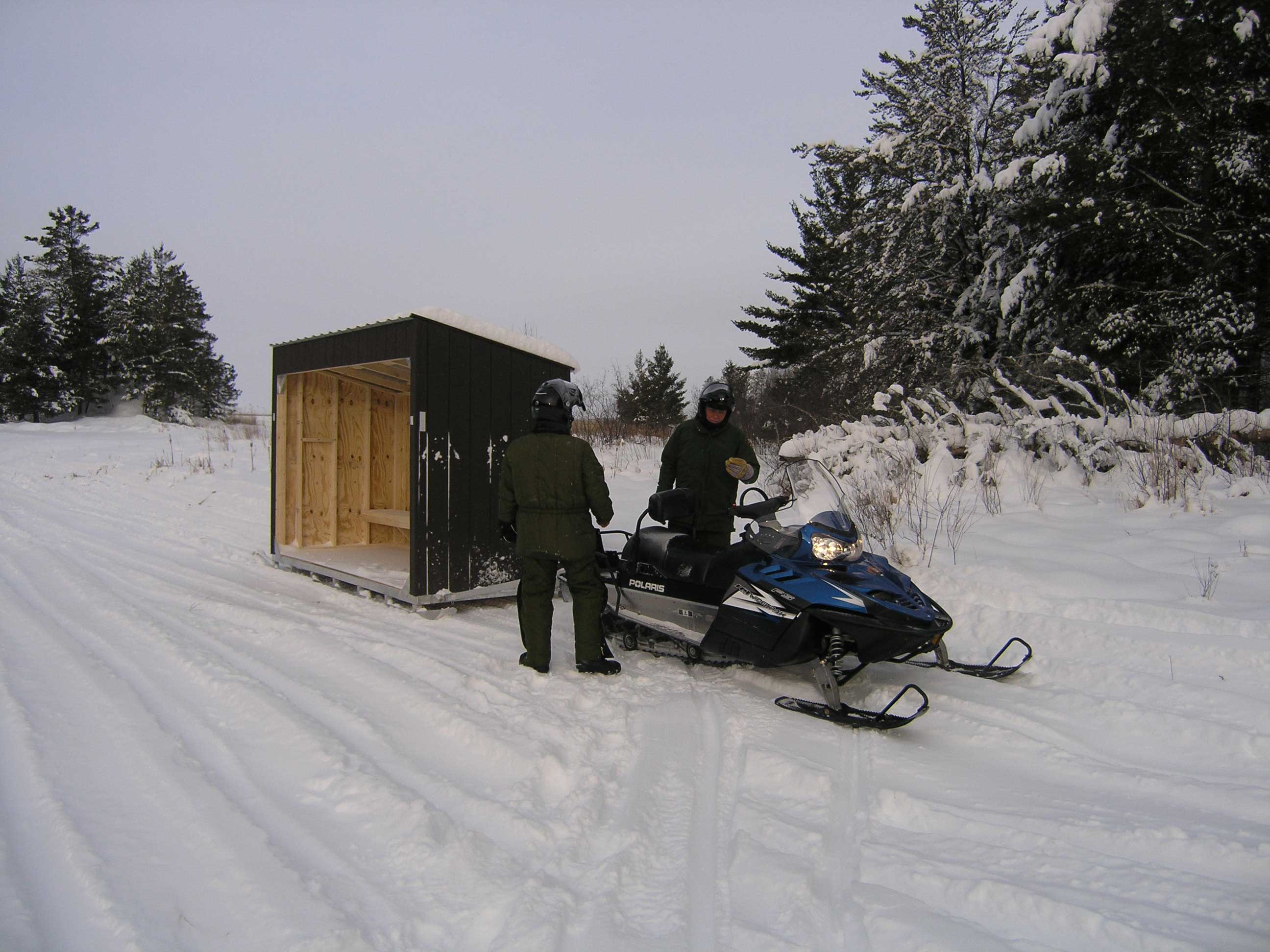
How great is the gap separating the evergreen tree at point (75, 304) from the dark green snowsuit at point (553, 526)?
34982 mm

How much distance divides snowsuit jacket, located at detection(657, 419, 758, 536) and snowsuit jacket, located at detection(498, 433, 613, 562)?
87cm

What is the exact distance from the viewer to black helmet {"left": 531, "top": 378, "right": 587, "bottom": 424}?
12.8 feet

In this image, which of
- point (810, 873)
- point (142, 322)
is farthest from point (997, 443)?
point (142, 322)

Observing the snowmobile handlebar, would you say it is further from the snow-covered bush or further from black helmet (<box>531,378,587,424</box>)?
the snow-covered bush

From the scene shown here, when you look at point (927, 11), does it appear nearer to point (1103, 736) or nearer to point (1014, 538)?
point (1014, 538)

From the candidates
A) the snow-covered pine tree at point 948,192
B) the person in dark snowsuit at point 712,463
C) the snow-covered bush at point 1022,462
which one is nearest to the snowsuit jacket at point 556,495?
the person in dark snowsuit at point 712,463

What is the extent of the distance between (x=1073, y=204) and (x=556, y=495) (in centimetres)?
981

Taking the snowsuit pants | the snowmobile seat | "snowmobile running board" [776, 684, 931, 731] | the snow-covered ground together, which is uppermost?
the snowmobile seat

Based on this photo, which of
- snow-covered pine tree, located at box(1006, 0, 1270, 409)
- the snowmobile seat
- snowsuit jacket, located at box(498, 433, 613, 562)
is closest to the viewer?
snowsuit jacket, located at box(498, 433, 613, 562)

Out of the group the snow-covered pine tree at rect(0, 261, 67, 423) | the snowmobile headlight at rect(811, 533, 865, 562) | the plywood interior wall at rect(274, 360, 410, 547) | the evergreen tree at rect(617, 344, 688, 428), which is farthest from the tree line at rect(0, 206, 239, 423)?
the snowmobile headlight at rect(811, 533, 865, 562)

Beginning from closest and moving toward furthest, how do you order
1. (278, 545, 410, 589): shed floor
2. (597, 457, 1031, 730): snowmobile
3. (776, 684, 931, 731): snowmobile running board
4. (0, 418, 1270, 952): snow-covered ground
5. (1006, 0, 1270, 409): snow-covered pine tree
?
(0, 418, 1270, 952): snow-covered ground
(776, 684, 931, 731): snowmobile running board
(597, 457, 1031, 730): snowmobile
(278, 545, 410, 589): shed floor
(1006, 0, 1270, 409): snow-covered pine tree

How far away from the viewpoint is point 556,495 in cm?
384

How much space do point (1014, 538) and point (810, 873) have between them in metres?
4.08

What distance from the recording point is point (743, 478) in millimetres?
3713
